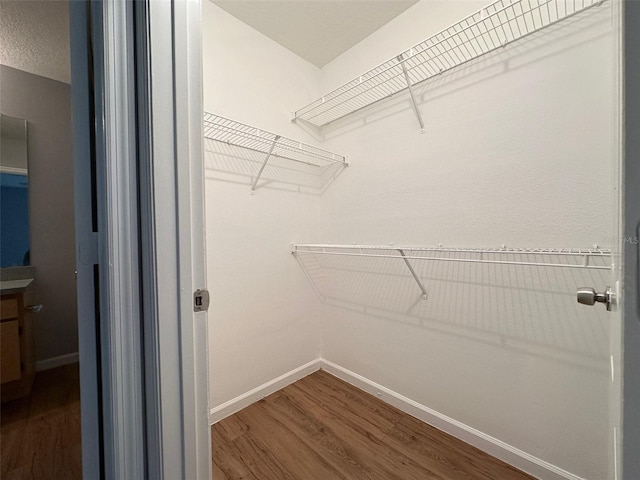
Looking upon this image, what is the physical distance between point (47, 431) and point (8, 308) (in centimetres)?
39

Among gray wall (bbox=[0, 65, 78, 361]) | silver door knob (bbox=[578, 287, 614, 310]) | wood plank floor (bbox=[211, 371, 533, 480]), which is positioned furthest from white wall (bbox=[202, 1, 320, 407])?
silver door knob (bbox=[578, 287, 614, 310])

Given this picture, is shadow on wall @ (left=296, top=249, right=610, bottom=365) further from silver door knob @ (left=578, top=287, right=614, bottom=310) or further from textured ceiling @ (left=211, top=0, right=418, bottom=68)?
textured ceiling @ (left=211, top=0, right=418, bottom=68)

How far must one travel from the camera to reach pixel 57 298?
31.4 inches

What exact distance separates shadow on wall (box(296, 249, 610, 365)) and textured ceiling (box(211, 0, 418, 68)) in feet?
4.98

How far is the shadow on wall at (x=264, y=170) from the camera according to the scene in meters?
1.56

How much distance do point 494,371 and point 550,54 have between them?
148 cm

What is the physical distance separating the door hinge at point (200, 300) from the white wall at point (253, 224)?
0.91m

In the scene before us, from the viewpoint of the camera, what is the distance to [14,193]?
729mm

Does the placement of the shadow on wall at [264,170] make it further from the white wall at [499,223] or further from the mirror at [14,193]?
the mirror at [14,193]

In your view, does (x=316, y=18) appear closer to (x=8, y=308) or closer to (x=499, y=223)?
(x=499, y=223)

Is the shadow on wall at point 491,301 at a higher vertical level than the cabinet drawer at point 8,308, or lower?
lower

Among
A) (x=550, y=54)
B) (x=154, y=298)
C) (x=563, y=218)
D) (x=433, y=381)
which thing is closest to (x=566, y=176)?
(x=563, y=218)
